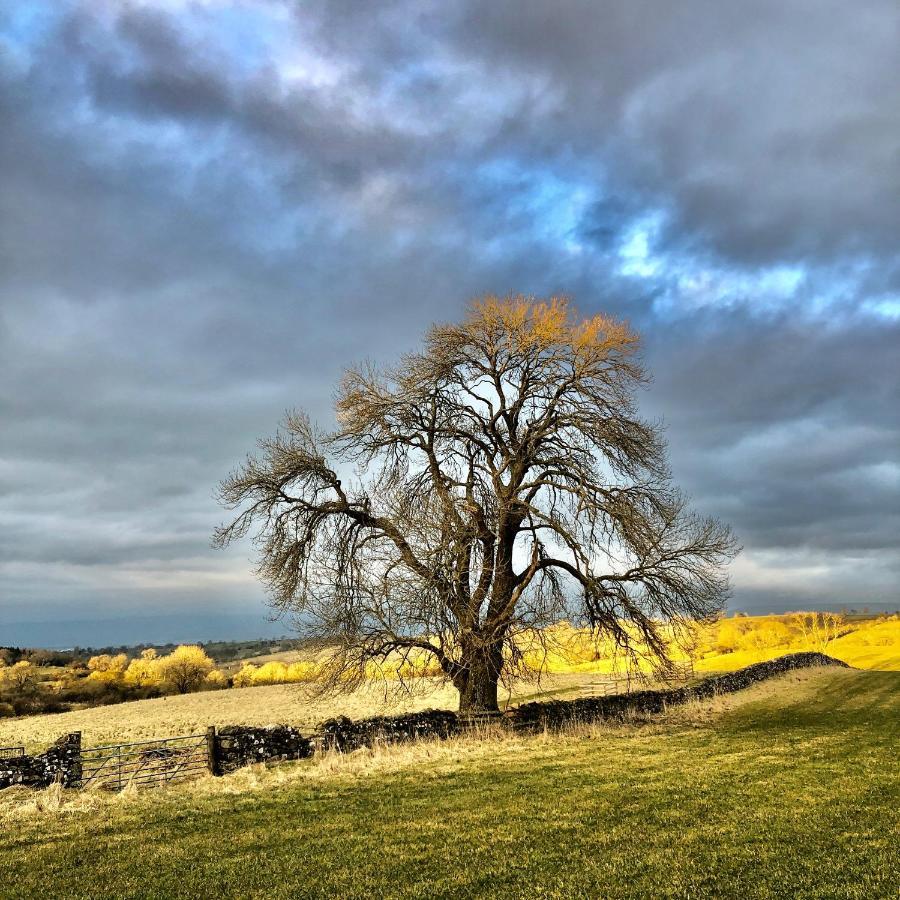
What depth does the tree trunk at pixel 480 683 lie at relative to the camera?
2055 centimetres

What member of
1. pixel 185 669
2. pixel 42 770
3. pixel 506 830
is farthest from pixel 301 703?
pixel 185 669

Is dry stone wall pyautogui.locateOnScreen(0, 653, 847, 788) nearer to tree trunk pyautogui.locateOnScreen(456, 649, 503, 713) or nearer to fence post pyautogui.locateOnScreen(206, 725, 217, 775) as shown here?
fence post pyautogui.locateOnScreen(206, 725, 217, 775)

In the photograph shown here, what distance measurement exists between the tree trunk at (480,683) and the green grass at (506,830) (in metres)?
3.61

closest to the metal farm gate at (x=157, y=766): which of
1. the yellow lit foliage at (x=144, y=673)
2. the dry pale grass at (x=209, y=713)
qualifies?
the dry pale grass at (x=209, y=713)

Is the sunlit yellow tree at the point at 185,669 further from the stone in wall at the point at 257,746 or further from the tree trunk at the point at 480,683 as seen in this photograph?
the stone in wall at the point at 257,746

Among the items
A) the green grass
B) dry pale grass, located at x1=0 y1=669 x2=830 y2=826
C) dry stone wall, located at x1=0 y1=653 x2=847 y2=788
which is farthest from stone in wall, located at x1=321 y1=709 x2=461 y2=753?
the green grass

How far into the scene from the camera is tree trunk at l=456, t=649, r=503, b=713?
67.4ft

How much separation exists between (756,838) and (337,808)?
679 centimetres

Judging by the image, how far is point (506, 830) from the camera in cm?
965

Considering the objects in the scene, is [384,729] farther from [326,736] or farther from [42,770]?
[42,770]

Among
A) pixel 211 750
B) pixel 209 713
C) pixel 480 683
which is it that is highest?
pixel 480 683

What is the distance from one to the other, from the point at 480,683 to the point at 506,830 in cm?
1177

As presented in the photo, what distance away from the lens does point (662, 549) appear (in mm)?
20688

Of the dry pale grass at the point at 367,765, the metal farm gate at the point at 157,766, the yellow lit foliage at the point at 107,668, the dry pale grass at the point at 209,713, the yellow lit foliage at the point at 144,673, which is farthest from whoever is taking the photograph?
the yellow lit foliage at the point at 144,673
